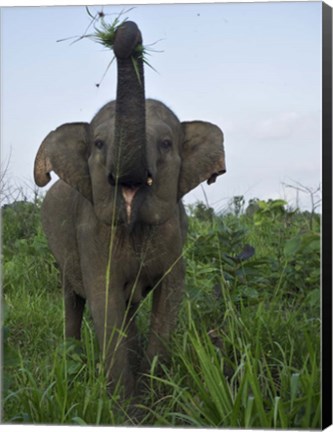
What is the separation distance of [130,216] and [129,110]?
381 mm

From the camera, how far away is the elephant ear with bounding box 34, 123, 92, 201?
457cm

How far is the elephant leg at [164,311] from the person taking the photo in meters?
4.54

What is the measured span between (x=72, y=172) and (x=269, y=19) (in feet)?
2.93

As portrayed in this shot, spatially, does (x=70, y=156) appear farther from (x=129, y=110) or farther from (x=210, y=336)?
(x=210, y=336)

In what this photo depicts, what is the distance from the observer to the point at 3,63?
445 cm

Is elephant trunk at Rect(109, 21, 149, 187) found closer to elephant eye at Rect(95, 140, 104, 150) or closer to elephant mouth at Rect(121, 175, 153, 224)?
elephant mouth at Rect(121, 175, 153, 224)

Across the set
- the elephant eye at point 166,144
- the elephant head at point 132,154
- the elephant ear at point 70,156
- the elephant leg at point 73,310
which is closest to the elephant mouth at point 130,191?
the elephant head at point 132,154

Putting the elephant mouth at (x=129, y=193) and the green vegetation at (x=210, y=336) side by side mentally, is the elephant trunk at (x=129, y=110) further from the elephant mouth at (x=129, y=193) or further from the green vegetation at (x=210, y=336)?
the green vegetation at (x=210, y=336)

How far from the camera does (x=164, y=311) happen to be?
4.58 metres

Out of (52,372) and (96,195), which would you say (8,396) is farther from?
(96,195)

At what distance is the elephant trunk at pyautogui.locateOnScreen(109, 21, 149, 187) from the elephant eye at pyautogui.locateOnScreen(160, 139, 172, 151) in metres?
0.24

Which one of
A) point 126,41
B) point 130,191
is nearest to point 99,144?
point 130,191

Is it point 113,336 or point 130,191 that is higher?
point 130,191

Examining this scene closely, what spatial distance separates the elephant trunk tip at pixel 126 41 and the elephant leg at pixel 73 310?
3.88 feet
